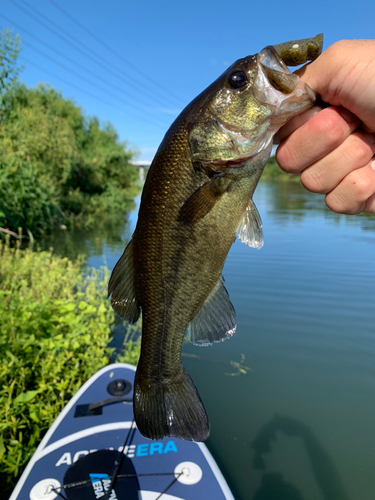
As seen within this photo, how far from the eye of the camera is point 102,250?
46.0 ft

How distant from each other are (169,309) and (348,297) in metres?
7.91

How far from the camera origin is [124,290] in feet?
5.72

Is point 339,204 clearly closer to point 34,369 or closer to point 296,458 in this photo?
point 34,369

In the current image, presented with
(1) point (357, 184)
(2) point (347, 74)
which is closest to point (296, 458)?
(1) point (357, 184)

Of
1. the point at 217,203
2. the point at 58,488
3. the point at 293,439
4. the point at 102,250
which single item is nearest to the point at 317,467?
the point at 293,439

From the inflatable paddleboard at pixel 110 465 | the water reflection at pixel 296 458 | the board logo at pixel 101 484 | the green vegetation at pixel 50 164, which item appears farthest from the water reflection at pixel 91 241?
the board logo at pixel 101 484

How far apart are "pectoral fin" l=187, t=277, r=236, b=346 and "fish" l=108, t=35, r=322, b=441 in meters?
0.02

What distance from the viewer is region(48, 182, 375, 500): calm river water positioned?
13.6 feet

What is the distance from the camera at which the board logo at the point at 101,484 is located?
9.00 feet

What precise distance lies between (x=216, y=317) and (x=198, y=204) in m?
0.59

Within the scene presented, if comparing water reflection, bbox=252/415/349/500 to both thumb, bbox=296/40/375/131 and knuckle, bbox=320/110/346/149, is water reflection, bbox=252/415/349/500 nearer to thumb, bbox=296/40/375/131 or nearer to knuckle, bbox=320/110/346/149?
knuckle, bbox=320/110/346/149

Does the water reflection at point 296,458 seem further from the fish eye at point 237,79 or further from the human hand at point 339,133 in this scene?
the fish eye at point 237,79

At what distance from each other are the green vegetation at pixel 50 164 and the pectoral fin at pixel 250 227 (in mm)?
8514

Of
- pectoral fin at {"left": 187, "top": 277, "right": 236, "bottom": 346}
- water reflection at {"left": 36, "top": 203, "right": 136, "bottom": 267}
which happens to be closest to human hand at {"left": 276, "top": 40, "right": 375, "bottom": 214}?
pectoral fin at {"left": 187, "top": 277, "right": 236, "bottom": 346}
